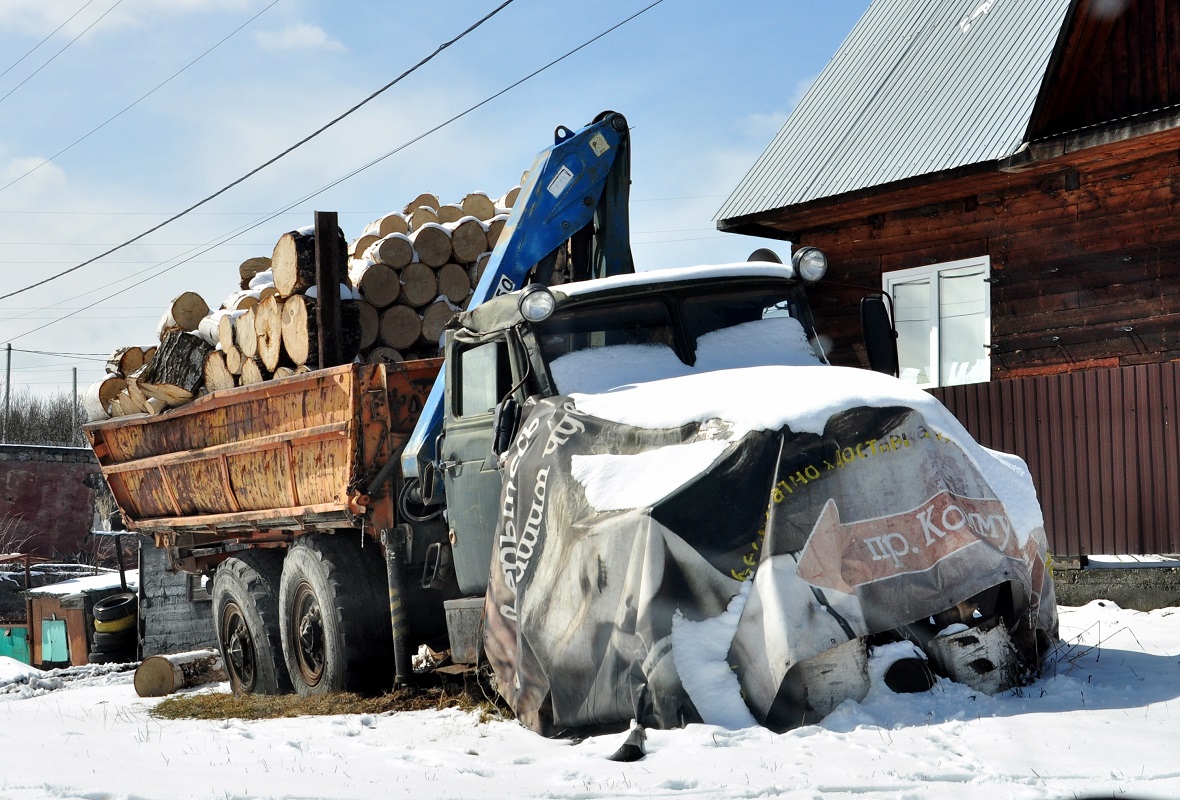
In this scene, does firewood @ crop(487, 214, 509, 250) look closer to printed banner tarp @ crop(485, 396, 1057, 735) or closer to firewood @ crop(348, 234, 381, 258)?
firewood @ crop(348, 234, 381, 258)

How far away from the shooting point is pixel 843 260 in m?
15.7

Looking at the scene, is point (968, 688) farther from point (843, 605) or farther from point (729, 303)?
point (729, 303)

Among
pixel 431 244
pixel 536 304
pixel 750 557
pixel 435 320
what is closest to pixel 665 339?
pixel 536 304

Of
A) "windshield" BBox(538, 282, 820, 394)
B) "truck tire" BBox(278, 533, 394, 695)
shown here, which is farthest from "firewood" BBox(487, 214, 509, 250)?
"windshield" BBox(538, 282, 820, 394)

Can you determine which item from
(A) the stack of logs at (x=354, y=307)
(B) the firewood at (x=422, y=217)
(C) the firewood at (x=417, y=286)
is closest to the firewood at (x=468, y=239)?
(A) the stack of logs at (x=354, y=307)

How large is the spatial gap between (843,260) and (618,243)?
7.15 meters

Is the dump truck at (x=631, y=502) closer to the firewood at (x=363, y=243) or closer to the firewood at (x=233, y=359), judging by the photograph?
the firewood at (x=233, y=359)

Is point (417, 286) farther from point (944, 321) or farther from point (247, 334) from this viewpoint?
point (944, 321)

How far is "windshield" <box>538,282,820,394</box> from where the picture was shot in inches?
271

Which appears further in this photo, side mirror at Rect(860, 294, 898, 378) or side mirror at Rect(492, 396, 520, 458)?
side mirror at Rect(860, 294, 898, 378)

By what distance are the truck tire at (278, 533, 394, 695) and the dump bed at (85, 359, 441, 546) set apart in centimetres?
25

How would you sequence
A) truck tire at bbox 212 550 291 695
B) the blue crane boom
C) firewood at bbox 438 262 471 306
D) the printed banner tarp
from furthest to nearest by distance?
firewood at bbox 438 262 471 306 → truck tire at bbox 212 550 291 695 → the blue crane boom → the printed banner tarp

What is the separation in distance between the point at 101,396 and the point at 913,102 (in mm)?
9635

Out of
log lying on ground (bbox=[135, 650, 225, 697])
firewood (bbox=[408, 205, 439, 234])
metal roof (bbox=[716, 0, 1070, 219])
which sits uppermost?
metal roof (bbox=[716, 0, 1070, 219])
